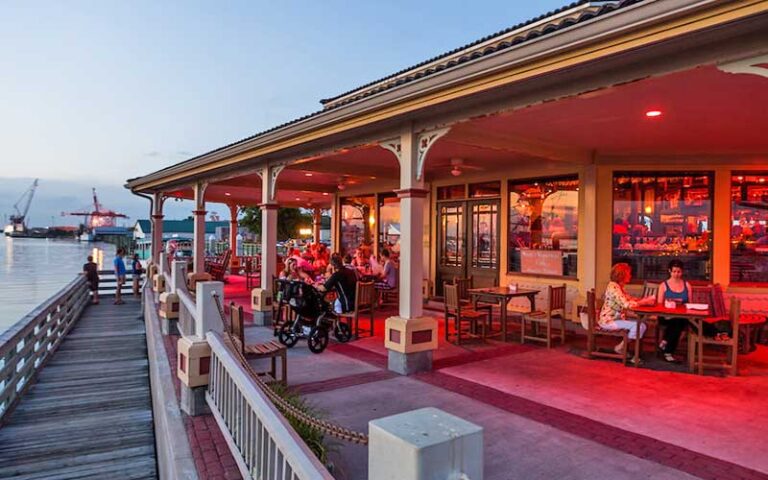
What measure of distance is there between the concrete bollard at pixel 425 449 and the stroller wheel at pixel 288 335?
19.9 feet

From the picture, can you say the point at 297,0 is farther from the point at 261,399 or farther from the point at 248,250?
the point at 261,399

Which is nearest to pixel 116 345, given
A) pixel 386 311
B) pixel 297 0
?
pixel 386 311

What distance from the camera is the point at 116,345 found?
37.2ft

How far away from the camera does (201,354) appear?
12.9ft

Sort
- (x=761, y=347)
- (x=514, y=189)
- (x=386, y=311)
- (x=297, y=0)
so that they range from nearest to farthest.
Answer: (x=761, y=347), (x=514, y=189), (x=386, y=311), (x=297, y=0)

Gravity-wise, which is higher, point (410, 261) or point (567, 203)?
point (567, 203)

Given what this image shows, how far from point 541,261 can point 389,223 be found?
4.96m

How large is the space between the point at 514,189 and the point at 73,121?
81412 mm

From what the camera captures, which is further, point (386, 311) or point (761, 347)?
point (386, 311)

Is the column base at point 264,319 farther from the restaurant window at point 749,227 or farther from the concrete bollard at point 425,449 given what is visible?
the concrete bollard at point 425,449

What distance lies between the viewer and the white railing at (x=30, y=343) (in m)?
6.60

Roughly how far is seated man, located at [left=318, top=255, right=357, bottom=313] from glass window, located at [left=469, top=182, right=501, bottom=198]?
389cm

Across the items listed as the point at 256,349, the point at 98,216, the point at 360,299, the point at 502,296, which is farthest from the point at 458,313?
the point at 98,216

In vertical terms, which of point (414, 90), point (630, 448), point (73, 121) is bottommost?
point (630, 448)
